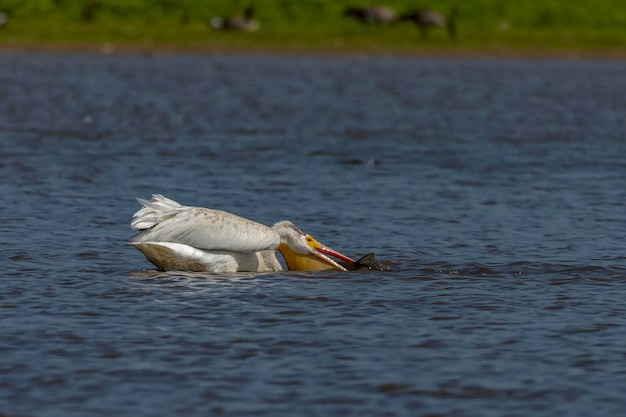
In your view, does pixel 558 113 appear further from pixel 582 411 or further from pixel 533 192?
pixel 582 411

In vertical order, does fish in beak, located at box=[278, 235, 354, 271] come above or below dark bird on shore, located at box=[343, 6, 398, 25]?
below

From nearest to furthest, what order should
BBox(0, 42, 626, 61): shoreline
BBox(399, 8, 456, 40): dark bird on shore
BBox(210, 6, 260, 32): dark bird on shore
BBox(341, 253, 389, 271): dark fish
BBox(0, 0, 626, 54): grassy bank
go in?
BBox(341, 253, 389, 271): dark fish, BBox(0, 42, 626, 61): shoreline, BBox(399, 8, 456, 40): dark bird on shore, BBox(210, 6, 260, 32): dark bird on shore, BBox(0, 0, 626, 54): grassy bank

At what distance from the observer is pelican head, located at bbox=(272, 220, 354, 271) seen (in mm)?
12898

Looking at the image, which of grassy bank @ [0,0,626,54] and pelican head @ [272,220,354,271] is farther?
grassy bank @ [0,0,626,54]

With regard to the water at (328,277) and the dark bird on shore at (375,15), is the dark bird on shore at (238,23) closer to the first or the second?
the dark bird on shore at (375,15)

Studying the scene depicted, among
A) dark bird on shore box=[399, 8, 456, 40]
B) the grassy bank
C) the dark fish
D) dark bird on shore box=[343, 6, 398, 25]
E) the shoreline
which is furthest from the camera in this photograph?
dark bird on shore box=[343, 6, 398, 25]

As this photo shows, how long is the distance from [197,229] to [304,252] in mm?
1120

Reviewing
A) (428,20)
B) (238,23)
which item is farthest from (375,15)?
(238,23)

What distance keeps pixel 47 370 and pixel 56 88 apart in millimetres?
34214

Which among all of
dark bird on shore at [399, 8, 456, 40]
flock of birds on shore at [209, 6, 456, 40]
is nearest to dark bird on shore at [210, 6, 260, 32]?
flock of birds on shore at [209, 6, 456, 40]

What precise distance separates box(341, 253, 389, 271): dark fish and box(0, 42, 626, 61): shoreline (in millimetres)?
49996

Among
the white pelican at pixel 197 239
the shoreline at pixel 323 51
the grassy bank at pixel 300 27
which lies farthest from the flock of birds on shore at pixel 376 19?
the white pelican at pixel 197 239

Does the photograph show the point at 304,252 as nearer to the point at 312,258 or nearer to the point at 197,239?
the point at 312,258

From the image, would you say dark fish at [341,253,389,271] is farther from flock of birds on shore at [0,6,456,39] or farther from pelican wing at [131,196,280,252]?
flock of birds on shore at [0,6,456,39]
